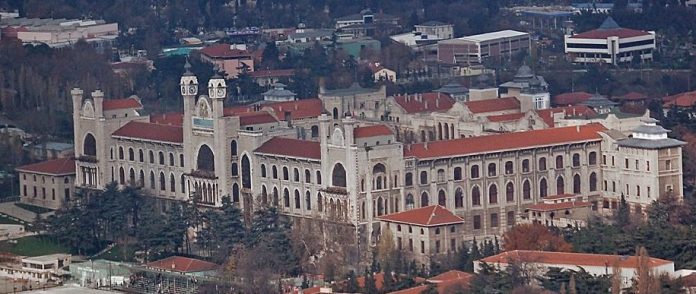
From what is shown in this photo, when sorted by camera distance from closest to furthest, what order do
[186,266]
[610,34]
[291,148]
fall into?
[186,266] → [291,148] → [610,34]

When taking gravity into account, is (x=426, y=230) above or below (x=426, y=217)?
below

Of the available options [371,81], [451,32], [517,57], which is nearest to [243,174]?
[371,81]

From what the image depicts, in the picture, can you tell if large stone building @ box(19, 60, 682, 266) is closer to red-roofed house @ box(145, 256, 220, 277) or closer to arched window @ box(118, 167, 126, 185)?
arched window @ box(118, 167, 126, 185)

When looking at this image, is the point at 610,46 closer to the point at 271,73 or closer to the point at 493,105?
the point at 271,73

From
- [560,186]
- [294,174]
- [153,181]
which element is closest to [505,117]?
[560,186]

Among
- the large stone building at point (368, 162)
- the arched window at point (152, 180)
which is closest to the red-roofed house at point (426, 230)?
the large stone building at point (368, 162)

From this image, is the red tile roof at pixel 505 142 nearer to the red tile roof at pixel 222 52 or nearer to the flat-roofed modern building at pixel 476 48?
the flat-roofed modern building at pixel 476 48
